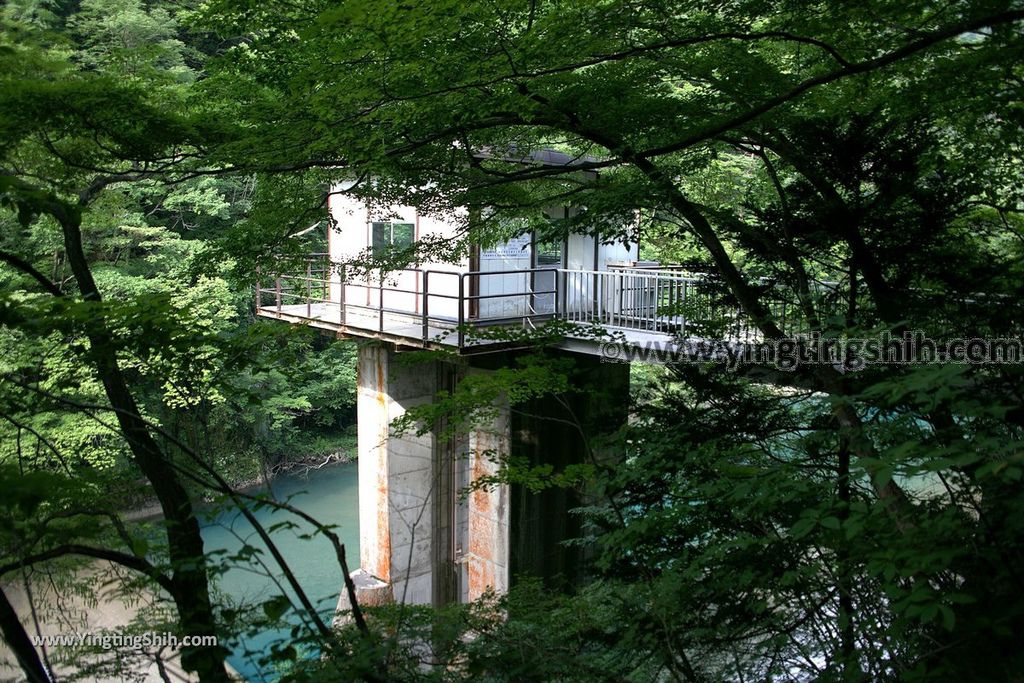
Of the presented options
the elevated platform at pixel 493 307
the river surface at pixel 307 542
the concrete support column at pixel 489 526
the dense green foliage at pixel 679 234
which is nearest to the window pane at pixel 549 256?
the elevated platform at pixel 493 307

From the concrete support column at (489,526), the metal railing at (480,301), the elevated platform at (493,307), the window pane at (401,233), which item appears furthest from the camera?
the window pane at (401,233)

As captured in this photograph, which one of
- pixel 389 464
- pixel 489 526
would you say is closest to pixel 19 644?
pixel 489 526

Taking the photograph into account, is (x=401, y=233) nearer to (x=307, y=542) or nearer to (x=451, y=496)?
(x=451, y=496)

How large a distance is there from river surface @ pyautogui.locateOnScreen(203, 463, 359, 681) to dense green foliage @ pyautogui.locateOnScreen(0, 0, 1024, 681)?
6545mm

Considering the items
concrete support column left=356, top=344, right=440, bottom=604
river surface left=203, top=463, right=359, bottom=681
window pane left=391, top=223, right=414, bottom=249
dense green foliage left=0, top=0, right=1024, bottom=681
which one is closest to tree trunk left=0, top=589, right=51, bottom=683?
dense green foliage left=0, top=0, right=1024, bottom=681

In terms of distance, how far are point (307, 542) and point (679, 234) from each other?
29.3 ft

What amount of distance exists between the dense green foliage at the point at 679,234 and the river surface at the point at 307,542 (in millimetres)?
6545

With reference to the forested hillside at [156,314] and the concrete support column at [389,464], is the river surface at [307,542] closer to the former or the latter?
the concrete support column at [389,464]

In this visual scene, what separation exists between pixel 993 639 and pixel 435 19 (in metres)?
3.17

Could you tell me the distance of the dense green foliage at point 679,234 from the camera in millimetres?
3010

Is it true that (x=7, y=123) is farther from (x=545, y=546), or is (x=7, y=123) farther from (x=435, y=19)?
(x=545, y=546)

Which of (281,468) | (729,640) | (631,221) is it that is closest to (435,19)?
(631,221)

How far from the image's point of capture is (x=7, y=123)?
376cm

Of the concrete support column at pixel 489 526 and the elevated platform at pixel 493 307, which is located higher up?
the elevated platform at pixel 493 307
